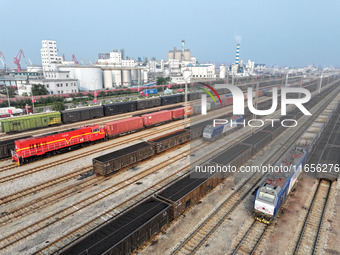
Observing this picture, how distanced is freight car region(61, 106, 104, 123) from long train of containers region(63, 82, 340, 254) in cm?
3550

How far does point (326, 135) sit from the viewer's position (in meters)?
34.0

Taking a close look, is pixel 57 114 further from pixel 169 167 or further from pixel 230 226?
pixel 230 226

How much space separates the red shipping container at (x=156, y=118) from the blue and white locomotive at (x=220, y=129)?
12.5 metres

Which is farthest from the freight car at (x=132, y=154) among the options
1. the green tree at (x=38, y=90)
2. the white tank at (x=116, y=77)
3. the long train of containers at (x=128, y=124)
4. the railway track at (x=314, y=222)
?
A: the white tank at (x=116, y=77)

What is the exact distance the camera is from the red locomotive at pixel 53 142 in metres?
26.6

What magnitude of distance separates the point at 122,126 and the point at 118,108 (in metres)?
19.5

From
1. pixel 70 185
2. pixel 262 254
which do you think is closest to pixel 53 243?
pixel 70 185

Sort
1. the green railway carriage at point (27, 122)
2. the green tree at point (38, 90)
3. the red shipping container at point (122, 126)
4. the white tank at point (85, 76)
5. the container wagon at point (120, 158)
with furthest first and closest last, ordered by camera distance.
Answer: the white tank at point (85, 76), the green tree at point (38, 90), the green railway carriage at point (27, 122), the red shipping container at point (122, 126), the container wagon at point (120, 158)

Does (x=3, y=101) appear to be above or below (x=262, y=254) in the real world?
above

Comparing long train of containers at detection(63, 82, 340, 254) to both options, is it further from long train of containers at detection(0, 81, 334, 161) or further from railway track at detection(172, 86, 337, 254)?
long train of containers at detection(0, 81, 334, 161)

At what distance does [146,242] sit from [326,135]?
3282 centimetres

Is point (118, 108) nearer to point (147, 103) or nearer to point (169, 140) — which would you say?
point (147, 103)

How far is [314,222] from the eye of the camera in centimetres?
1758

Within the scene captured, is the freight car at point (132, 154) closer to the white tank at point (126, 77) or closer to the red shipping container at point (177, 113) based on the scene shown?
the red shipping container at point (177, 113)
